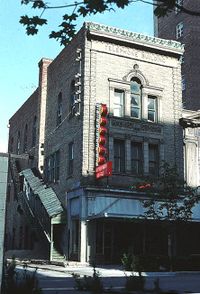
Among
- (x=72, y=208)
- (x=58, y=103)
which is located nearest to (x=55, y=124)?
(x=58, y=103)

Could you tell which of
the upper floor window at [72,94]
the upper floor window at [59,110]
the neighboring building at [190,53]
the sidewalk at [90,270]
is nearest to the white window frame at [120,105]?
the upper floor window at [72,94]

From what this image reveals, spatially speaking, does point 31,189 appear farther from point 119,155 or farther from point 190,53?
point 190,53

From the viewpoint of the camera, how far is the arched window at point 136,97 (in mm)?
29031

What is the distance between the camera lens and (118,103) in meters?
28.6

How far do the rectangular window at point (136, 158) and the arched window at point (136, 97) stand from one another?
6.54 ft

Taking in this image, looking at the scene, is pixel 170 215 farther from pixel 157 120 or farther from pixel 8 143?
pixel 8 143

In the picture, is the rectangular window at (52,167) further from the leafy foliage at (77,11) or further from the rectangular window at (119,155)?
the leafy foliage at (77,11)

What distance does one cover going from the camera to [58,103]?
1277 inches

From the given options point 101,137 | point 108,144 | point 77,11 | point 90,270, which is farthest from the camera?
point 108,144

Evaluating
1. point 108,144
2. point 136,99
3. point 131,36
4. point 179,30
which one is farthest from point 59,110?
point 179,30

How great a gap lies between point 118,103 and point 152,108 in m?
2.63

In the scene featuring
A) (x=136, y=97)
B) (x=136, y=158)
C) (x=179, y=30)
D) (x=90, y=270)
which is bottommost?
(x=90, y=270)

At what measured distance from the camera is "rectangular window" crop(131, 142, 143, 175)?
92.5 ft

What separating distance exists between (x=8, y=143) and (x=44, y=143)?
1194 centimetres
